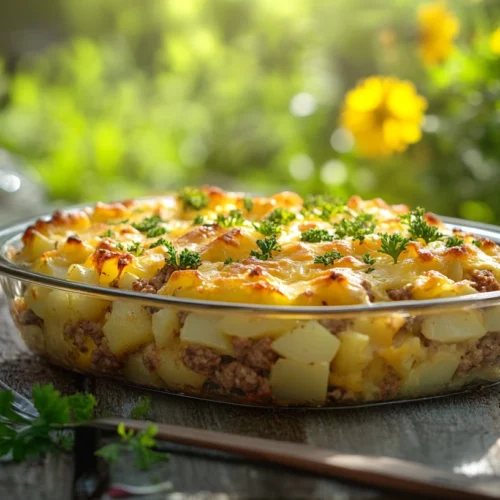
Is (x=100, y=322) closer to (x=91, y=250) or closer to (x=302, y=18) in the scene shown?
(x=91, y=250)

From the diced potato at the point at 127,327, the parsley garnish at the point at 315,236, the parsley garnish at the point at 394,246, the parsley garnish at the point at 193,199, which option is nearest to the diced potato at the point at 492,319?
the parsley garnish at the point at 394,246

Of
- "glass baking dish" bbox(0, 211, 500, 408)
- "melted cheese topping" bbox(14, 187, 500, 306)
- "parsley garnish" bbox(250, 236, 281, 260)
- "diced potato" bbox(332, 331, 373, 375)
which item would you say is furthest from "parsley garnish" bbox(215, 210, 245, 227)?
"diced potato" bbox(332, 331, 373, 375)

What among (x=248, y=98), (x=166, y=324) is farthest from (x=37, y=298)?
(x=248, y=98)

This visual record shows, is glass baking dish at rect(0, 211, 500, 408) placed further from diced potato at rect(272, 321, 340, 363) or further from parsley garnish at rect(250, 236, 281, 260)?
parsley garnish at rect(250, 236, 281, 260)

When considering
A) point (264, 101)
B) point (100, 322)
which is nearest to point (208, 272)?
point (100, 322)

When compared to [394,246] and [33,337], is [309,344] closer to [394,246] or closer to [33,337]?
[394,246]

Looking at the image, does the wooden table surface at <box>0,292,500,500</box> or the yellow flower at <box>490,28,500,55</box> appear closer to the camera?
the wooden table surface at <box>0,292,500,500</box>
